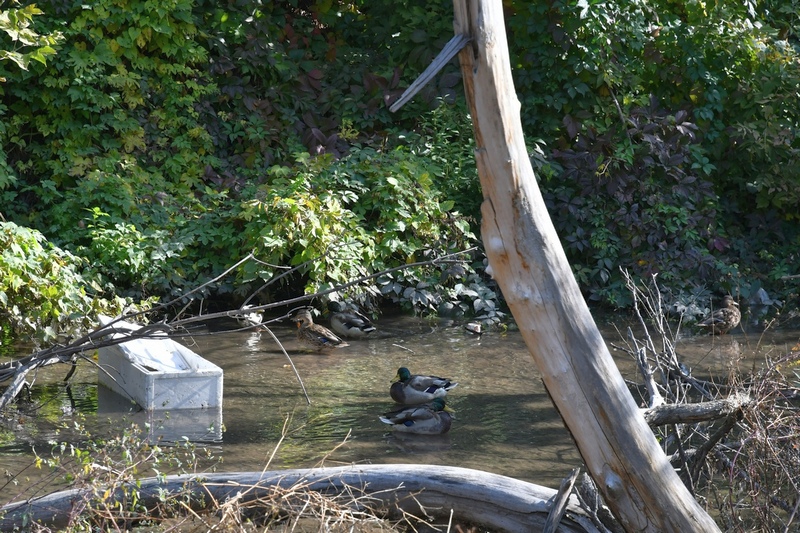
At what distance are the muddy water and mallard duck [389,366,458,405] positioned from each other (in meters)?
0.20

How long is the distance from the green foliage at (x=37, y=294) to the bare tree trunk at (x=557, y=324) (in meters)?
5.39

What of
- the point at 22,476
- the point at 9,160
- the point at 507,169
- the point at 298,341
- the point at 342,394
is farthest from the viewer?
the point at 9,160

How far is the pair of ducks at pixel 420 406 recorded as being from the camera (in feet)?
22.1

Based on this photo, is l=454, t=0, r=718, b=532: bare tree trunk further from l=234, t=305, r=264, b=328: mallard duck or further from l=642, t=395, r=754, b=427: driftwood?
l=234, t=305, r=264, b=328: mallard duck

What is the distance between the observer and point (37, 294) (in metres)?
8.05

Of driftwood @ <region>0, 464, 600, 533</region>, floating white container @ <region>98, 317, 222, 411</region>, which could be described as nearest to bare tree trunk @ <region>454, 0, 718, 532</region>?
driftwood @ <region>0, 464, 600, 533</region>

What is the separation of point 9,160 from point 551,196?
7279mm

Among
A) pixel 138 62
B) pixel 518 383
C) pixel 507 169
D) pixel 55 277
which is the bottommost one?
pixel 518 383

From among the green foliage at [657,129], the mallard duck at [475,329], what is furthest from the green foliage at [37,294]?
the green foliage at [657,129]

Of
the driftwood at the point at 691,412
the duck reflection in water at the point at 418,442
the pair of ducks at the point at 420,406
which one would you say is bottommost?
the duck reflection in water at the point at 418,442

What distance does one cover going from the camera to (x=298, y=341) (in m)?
9.71

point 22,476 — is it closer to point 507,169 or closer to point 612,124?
point 507,169

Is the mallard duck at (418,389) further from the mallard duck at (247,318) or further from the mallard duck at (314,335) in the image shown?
the mallard duck at (314,335)

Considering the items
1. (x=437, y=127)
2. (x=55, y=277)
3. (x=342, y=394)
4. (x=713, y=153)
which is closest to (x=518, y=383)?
(x=342, y=394)
